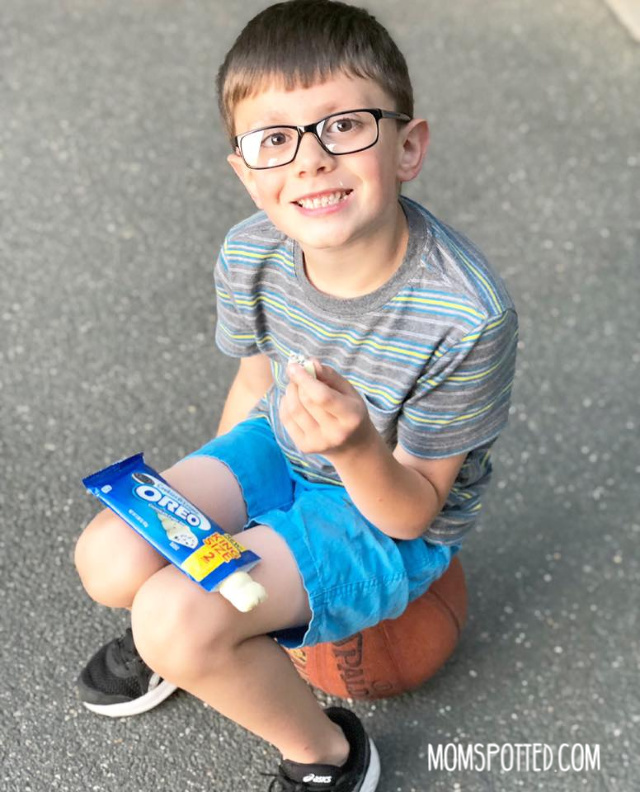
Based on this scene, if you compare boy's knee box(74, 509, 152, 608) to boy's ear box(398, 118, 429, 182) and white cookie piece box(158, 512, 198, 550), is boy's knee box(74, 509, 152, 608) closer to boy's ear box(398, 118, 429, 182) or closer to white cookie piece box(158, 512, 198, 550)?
white cookie piece box(158, 512, 198, 550)

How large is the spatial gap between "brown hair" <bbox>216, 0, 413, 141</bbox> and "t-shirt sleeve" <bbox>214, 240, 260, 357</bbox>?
1.04 feet

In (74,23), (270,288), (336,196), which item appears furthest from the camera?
(74,23)

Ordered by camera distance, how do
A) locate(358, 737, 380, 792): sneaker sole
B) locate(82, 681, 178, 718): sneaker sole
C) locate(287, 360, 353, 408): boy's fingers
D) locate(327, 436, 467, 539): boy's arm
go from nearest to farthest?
1. locate(287, 360, 353, 408): boy's fingers
2. locate(327, 436, 467, 539): boy's arm
3. locate(358, 737, 380, 792): sneaker sole
4. locate(82, 681, 178, 718): sneaker sole

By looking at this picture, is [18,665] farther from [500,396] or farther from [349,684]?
[500,396]

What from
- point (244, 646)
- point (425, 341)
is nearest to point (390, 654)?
point (244, 646)

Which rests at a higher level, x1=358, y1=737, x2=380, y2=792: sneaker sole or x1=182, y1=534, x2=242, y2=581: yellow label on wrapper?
x1=182, y1=534, x2=242, y2=581: yellow label on wrapper

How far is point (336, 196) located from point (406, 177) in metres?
0.14

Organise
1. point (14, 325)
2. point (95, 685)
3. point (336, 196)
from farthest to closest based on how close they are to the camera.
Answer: point (14, 325) → point (95, 685) → point (336, 196)

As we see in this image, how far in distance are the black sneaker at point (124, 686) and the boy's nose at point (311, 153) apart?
94 cm

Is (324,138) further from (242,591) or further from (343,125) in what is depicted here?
(242,591)

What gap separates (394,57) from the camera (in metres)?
1.70

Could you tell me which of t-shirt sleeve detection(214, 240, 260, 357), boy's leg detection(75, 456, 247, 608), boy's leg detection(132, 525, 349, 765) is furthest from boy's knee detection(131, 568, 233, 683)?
t-shirt sleeve detection(214, 240, 260, 357)

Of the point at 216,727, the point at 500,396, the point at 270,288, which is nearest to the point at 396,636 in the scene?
the point at 216,727

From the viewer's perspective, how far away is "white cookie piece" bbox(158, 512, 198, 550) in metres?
1.69
